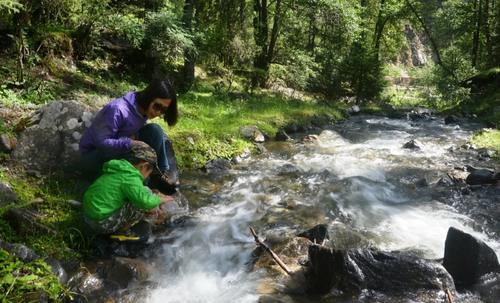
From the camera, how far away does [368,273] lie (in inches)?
188

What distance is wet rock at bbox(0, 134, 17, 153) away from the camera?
250 inches

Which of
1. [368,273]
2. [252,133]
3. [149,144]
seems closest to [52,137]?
[149,144]

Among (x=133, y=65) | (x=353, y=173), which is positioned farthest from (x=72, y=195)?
(x=133, y=65)

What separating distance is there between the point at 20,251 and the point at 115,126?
1.76m

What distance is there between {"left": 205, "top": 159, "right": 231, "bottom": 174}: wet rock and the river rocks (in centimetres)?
504

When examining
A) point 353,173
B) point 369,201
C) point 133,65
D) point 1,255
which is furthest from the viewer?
point 133,65

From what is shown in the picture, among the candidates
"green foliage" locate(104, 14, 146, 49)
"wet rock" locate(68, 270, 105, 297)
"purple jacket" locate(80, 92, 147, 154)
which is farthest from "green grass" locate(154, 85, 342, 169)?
"wet rock" locate(68, 270, 105, 297)

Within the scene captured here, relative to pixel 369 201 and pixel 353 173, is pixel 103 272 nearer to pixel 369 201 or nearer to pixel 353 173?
pixel 369 201

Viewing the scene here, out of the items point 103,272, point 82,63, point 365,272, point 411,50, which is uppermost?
point 411,50

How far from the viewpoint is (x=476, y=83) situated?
85.3 ft

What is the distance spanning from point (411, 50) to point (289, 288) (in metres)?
79.5

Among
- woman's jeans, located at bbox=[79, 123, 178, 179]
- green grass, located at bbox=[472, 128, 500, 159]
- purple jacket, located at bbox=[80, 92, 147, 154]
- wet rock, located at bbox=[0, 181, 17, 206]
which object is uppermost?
purple jacket, located at bbox=[80, 92, 147, 154]

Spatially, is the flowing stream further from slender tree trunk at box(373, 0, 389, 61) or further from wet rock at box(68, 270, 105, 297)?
slender tree trunk at box(373, 0, 389, 61)

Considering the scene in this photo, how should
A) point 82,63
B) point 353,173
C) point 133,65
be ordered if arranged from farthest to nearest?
point 133,65 < point 82,63 < point 353,173
